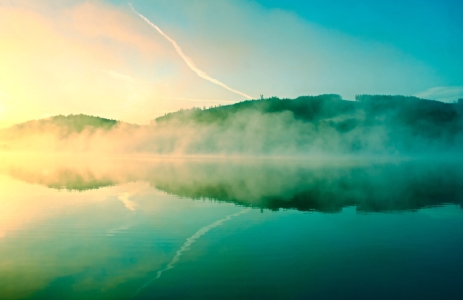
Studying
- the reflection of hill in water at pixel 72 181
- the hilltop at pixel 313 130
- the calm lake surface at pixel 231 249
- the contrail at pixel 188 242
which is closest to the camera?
the calm lake surface at pixel 231 249

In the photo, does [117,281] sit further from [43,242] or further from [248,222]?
[248,222]

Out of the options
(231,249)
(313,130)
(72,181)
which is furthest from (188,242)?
(313,130)

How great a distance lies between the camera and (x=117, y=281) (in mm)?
9047

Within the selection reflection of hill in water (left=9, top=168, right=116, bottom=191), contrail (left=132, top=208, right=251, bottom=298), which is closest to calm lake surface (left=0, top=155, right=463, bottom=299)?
contrail (left=132, top=208, right=251, bottom=298)

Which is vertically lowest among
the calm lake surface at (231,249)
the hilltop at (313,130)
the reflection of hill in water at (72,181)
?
the calm lake surface at (231,249)

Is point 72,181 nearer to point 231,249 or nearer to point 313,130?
point 231,249

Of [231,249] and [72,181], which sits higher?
[72,181]

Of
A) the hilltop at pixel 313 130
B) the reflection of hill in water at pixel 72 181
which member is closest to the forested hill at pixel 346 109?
the hilltop at pixel 313 130

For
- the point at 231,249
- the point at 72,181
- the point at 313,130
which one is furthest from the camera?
the point at 313,130

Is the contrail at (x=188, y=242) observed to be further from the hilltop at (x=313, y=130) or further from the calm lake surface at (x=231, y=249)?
the hilltop at (x=313, y=130)

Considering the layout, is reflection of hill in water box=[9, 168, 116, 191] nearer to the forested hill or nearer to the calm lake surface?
the calm lake surface

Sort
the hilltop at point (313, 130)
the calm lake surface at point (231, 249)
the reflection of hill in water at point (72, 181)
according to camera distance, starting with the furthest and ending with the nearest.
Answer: the hilltop at point (313, 130)
the reflection of hill in water at point (72, 181)
the calm lake surface at point (231, 249)

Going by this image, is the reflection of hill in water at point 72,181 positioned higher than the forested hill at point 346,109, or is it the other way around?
the forested hill at point 346,109

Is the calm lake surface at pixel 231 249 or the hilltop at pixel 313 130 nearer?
the calm lake surface at pixel 231 249
